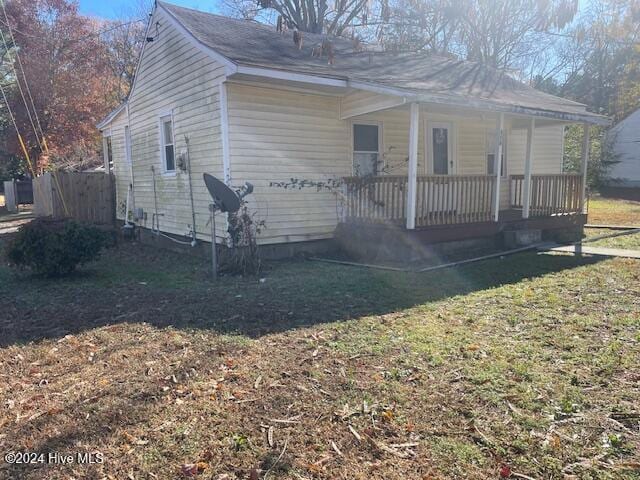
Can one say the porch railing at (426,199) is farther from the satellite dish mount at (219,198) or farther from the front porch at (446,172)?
the satellite dish mount at (219,198)

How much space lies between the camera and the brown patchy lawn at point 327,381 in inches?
104

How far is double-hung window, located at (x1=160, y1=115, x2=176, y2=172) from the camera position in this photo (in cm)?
1097

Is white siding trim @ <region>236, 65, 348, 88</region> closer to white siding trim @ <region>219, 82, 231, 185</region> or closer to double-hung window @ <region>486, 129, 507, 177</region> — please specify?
white siding trim @ <region>219, 82, 231, 185</region>

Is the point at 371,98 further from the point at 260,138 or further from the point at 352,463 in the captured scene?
the point at 352,463

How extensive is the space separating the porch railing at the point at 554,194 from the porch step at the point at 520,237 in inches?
19.3

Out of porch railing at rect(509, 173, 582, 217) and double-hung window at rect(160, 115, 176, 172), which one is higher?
double-hung window at rect(160, 115, 176, 172)

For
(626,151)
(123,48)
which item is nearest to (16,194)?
(123,48)

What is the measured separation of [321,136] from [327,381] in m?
6.81

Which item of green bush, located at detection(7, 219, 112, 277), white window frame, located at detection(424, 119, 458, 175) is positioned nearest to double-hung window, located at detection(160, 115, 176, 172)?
green bush, located at detection(7, 219, 112, 277)

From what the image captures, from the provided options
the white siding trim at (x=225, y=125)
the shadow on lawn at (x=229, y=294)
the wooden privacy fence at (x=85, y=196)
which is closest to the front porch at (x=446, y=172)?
the shadow on lawn at (x=229, y=294)

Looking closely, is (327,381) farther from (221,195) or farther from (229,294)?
(221,195)

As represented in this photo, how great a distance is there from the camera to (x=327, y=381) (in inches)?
142

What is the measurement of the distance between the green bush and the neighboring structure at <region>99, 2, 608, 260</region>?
97.7 inches

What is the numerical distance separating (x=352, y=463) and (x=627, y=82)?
41116mm
